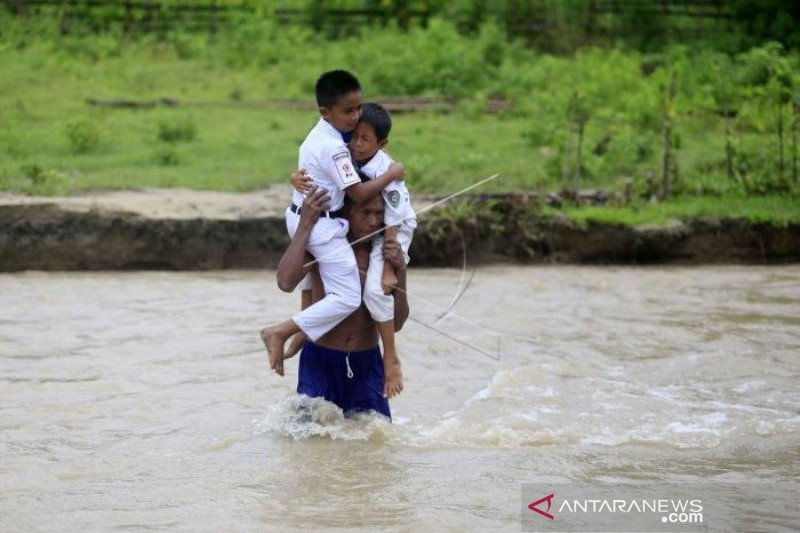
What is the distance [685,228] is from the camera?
10.9 m

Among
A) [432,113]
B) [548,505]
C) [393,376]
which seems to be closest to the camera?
[548,505]

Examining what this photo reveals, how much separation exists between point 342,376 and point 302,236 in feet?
2.55

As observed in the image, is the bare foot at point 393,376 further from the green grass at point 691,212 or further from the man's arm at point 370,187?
the green grass at point 691,212

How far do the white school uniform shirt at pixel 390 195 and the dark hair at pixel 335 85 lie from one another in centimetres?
34

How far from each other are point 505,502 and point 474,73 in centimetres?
1149

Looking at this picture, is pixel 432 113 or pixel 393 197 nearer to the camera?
pixel 393 197

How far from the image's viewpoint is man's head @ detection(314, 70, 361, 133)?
5.54 m

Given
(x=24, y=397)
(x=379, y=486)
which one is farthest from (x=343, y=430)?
(x=24, y=397)

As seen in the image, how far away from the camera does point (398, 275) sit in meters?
5.89

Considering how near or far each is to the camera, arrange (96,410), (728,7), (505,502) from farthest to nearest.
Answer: (728,7) → (96,410) → (505,502)

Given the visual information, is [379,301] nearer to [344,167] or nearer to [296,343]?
[296,343]

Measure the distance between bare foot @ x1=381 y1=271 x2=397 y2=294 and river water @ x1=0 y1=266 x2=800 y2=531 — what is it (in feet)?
2.59

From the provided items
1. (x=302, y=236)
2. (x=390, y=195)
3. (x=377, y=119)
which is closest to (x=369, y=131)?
(x=377, y=119)

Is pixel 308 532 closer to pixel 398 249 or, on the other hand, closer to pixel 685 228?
pixel 398 249
